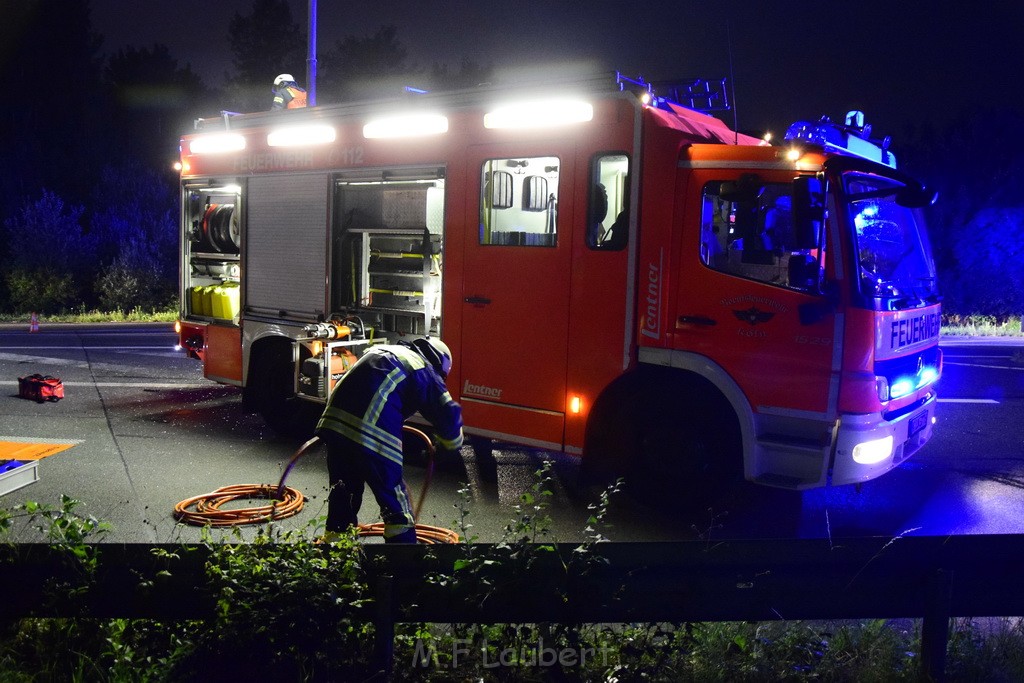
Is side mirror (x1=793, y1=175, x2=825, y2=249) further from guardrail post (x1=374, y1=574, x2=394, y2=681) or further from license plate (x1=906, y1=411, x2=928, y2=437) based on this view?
guardrail post (x1=374, y1=574, x2=394, y2=681)

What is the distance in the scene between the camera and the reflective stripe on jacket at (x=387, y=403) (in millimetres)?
4898

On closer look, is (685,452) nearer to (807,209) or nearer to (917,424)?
(917,424)

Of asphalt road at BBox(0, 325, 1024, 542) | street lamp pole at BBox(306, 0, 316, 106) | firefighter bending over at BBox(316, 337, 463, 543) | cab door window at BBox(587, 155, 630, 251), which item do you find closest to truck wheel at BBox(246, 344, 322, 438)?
asphalt road at BBox(0, 325, 1024, 542)

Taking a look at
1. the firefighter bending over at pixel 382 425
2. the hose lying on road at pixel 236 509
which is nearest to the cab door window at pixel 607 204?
the firefighter bending over at pixel 382 425

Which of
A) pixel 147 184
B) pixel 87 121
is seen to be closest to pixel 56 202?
pixel 147 184

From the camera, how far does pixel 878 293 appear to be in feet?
19.9

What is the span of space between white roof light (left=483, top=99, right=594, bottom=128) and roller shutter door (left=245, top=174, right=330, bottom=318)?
215 centimetres

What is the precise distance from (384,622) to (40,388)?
8742 mm

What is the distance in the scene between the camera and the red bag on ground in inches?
428

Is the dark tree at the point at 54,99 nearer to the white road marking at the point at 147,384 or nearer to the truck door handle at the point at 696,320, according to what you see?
the white road marking at the point at 147,384

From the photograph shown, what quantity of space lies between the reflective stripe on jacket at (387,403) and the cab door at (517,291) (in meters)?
2.16

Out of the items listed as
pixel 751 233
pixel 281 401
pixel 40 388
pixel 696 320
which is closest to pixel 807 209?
pixel 751 233

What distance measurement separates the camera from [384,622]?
3613 millimetres

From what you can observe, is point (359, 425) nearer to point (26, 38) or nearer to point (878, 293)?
point (878, 293)
